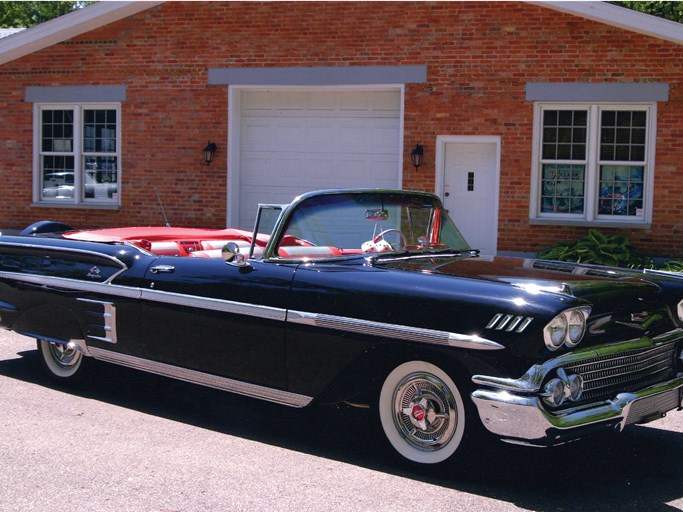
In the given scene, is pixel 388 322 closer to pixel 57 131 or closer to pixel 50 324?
pixel 50 324

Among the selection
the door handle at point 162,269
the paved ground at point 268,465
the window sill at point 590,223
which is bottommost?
the paved ground at point 268,465

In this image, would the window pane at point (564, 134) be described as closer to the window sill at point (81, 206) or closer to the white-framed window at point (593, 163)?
the white-framed window at point (593, 163)

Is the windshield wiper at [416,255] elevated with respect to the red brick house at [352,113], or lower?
lower

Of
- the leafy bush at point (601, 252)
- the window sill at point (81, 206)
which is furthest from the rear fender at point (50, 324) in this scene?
the window sill at point (81, 206)

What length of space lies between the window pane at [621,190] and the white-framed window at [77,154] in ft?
25.9

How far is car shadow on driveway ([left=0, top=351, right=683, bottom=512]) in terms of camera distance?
404cm

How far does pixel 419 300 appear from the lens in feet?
14.0


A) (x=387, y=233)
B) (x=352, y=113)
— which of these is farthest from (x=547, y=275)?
(x=352, y=113)

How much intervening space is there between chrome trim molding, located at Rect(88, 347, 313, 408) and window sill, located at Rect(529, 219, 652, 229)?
801 cm

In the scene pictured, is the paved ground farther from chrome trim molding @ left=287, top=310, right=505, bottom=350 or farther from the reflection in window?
the reflection in window

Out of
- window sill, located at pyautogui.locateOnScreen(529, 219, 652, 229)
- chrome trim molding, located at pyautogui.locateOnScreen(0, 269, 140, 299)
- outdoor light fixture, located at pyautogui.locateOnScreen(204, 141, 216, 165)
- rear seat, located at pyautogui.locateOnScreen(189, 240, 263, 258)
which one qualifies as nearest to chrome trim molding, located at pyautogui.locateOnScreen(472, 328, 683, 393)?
rear seat, located at pyautogui.locateOnScreen(189, 240, 263, 258)

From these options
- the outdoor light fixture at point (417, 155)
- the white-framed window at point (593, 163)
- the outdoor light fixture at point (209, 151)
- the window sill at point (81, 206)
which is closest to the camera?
the white-framed window at point (593, 163)

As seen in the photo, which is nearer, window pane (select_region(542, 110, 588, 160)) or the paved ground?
the paved ground

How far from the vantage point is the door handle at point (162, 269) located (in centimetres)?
533
